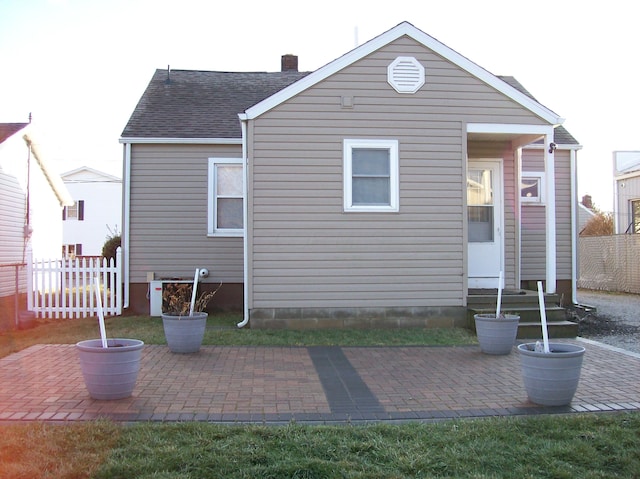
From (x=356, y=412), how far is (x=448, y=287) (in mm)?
5061

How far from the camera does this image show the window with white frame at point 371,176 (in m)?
9.84

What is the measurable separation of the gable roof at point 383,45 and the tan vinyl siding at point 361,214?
0.12 metres

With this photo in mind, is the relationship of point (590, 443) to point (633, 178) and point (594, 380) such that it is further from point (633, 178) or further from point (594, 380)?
point (633, 178)

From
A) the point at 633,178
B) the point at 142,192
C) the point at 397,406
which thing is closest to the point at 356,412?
the point at 397,406

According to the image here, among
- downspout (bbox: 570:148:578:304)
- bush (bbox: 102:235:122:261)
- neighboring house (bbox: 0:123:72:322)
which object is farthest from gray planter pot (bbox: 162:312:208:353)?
downspout (bbox: 570:148:578:304)

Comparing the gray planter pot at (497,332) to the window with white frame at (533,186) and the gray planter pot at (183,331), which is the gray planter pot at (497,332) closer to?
the gray planter pot at (183,331)

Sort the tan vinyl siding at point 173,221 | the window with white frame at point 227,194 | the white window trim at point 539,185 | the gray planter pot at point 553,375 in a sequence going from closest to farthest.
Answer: the gray planter pot at point 553,375 → the tan vinyl siding at point 173,221 → the window with white frame at point 227,194 → the white window trim at point 539,185

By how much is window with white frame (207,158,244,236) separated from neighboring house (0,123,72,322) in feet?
15.2

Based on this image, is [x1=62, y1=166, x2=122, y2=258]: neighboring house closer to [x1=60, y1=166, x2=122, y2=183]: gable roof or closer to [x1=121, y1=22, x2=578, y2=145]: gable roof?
[x1=60, y1=166, x2=122, y2=183]: gable roof

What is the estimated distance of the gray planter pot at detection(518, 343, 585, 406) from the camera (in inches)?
212

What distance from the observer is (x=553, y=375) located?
5.39 meters

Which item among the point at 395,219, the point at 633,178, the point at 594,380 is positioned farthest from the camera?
the point at 633,178

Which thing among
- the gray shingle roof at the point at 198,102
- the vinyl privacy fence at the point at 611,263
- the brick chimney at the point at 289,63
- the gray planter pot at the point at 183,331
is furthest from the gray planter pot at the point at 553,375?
the vinyl privacy fence at the point at 611,263

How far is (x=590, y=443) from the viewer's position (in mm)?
4367
